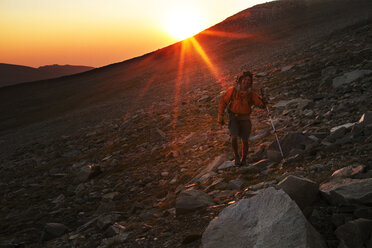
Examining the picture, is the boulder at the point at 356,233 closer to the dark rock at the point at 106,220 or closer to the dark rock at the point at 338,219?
the dark rock at the point at 338,219

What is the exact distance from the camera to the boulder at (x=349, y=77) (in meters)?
8.03

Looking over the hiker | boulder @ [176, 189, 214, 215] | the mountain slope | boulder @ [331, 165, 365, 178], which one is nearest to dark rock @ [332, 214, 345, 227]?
boulder @ [331, 165, 365, 178]

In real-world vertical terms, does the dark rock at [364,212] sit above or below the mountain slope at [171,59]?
below

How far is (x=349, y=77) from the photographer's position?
8.23 m

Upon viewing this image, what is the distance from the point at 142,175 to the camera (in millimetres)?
7363

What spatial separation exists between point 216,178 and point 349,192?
2858 mm

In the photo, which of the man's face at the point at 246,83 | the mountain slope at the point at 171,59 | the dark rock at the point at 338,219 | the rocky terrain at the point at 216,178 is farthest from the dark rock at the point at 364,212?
the mountain slope at the point at 171,59

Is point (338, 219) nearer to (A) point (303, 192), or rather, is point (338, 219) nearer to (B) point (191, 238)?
(A) point (303, 192)

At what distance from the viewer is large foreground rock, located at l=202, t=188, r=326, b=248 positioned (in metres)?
2.34

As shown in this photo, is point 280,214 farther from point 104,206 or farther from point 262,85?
point 262,85

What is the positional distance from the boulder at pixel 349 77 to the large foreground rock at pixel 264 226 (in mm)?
6762

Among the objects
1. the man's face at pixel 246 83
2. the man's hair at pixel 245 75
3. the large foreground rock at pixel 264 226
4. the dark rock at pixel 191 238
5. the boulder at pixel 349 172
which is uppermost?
the man's hair at pixel 245 75

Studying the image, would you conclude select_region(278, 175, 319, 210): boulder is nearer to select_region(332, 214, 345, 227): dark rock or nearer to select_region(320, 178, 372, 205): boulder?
select_region(320, 178, 372, 205): boulder

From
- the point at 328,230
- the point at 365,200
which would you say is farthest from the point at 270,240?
the point at 365,200
